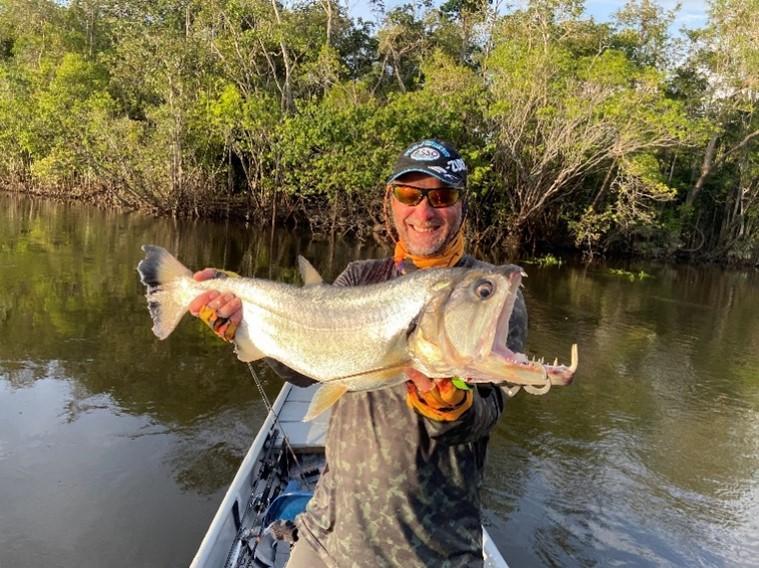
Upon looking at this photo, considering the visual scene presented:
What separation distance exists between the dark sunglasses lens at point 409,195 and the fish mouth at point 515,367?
2.98ft

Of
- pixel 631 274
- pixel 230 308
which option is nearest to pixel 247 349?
pixel 230 308

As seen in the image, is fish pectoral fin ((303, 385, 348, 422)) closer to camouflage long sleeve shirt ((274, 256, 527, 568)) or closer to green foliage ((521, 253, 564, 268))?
camouflage long sleeve shirt ((274, 256, 527, 568))

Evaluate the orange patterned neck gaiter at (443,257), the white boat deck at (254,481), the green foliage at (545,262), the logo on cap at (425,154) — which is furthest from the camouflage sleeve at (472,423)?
the green foliage at (545,262)

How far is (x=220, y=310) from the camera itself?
10.6ft

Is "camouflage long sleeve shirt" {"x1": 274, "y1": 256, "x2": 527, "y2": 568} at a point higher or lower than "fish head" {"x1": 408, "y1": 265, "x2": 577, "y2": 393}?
lower

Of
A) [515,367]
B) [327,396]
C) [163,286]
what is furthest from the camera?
[163,286]

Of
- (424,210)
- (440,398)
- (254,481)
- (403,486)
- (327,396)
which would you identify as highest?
(424,210)

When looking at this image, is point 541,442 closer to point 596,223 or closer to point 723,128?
point 596,223

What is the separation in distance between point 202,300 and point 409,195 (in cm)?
115

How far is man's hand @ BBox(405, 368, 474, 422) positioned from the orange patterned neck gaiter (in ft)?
2.53

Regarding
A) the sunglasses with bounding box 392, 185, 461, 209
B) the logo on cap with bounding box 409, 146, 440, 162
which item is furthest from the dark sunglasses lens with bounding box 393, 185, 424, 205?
the logo on cap with bounding box 409, 146, 440, 162

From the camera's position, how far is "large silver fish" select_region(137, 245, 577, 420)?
2.36 metres

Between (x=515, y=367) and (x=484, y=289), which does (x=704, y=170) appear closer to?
(x=484, y=289)

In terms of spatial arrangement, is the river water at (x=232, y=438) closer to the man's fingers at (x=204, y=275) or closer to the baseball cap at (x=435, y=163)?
the man's fingers at (x=204, y=275)
